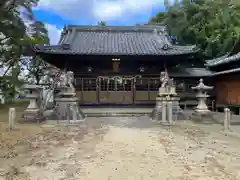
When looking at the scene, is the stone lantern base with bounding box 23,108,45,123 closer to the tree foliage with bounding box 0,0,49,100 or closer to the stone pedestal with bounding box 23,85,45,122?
the stone pedestal with bounding box 23,85,45,122

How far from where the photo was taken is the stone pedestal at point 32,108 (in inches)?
397

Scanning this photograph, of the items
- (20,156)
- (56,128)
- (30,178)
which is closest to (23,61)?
(56,128)

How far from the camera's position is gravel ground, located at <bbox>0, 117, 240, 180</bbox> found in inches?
164

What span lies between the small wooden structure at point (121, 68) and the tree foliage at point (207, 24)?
489 cm

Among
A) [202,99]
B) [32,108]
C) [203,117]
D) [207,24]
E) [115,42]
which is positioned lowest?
[203,117]

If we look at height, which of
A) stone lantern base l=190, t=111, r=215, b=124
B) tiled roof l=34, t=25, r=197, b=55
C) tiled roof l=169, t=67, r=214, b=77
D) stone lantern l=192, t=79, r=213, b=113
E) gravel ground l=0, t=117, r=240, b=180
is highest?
tiled roof l=34, t=25, r=197, b=55

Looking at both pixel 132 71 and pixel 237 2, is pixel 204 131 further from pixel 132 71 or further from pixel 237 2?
pixel 237 2

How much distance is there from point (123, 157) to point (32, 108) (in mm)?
6617

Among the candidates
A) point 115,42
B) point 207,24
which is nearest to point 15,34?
point 115,42

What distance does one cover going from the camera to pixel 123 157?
5.16m

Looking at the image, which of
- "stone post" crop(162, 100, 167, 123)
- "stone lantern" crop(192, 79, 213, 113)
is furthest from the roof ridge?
"stone post" crop(162, 100, 167, 123)

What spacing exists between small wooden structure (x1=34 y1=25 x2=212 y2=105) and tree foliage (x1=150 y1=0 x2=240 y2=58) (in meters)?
4.89

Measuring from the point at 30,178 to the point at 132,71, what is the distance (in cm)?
1178

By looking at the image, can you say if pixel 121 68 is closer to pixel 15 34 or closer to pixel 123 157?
pixel 15 34
